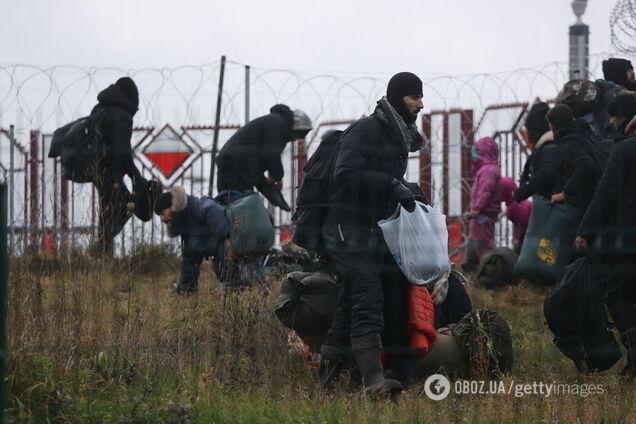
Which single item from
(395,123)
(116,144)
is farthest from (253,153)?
(395,123)

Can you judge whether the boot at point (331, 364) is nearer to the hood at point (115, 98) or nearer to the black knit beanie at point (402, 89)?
the black knit beanie at point (402, 89)

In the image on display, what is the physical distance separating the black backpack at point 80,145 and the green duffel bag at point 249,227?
3.36 ft

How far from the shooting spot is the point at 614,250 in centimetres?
655

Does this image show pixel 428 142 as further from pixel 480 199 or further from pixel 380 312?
pixel 380 312

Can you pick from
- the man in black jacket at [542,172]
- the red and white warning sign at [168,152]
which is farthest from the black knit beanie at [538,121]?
the red and white warning sign at [168,152]

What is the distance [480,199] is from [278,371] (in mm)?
4378

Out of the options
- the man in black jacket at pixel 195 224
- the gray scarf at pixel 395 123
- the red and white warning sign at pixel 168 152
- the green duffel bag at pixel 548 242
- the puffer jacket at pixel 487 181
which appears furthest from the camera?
the red and white warning sign at pixel 168 152

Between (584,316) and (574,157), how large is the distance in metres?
1.52

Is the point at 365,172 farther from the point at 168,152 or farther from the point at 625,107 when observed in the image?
the point at 168,152

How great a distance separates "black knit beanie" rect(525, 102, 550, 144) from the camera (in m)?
9.29

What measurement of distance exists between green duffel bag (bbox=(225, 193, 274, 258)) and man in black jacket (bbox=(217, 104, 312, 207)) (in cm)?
29

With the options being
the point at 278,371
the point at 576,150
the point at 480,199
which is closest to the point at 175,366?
the point at 278,371

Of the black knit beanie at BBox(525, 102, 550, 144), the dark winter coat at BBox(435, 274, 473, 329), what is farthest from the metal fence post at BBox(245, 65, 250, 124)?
the dark winter coat at BBox(435, 274, 473, 329)

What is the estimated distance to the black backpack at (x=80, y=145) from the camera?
8.81 metres
